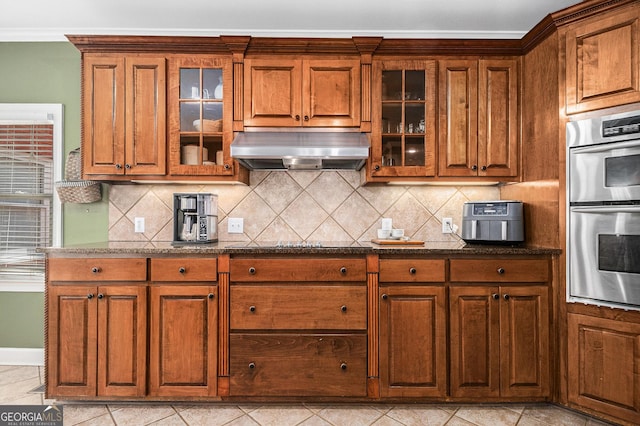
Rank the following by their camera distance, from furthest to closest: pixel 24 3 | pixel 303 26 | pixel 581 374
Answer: pixel 303 26 → pixel 24 3 → pixel 581 374

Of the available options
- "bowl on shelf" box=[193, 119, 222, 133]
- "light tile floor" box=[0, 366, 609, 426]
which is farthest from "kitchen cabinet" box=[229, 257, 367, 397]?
"bowl on shelf" box=[193, 119, 222, 133]

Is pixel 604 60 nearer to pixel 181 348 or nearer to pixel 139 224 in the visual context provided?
pixel 181 348

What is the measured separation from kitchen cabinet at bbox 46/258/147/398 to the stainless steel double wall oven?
259cm

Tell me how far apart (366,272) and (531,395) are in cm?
124

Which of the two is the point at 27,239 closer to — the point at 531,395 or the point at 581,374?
the point at 531,395

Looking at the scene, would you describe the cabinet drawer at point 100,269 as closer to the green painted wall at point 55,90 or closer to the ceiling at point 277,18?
the green painted wall at point 55,90

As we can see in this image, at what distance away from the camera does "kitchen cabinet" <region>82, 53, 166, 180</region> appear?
2.42 m

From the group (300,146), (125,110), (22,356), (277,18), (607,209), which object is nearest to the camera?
(607,209)

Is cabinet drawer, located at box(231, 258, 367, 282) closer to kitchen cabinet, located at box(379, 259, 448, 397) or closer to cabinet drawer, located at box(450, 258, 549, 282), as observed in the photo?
kitchen cabinet, located at box(379, 259, 448, 397)

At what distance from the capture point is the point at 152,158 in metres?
2.43

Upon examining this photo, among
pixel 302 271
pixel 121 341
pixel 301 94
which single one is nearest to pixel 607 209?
pixel 302 271

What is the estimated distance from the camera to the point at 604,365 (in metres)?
1.91

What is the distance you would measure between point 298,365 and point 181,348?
2.35 ft

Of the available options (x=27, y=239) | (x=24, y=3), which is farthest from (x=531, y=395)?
(x=24, y=3)
